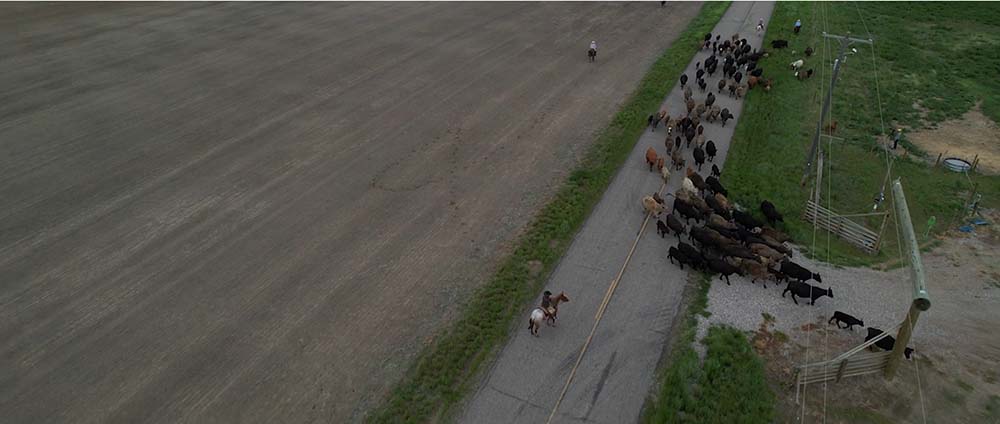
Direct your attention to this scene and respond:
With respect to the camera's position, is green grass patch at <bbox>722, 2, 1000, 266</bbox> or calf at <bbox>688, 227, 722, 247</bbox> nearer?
calf at <bbox>688, 227, 722, 247</bbox>

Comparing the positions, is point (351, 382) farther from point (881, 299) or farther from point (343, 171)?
point (881, 299)

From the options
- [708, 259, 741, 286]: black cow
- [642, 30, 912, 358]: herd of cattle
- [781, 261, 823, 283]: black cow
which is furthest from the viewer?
[708, 259, 741, 286]: black cow

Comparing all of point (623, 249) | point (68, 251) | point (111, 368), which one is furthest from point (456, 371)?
point (68, 251)

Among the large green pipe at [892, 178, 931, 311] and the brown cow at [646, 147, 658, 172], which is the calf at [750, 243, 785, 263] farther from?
the brown cow at [646, 147, 658, 172]

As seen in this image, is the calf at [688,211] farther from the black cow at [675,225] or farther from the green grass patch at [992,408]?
the green grass patch at [992,408]

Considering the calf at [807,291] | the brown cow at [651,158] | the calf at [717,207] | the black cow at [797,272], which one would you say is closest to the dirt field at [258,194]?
the brown cow at [651,158]

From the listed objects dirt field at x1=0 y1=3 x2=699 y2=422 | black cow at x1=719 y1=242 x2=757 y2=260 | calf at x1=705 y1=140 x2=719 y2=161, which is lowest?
dirt field at x1=0 y1=3 x2=699 y2=422

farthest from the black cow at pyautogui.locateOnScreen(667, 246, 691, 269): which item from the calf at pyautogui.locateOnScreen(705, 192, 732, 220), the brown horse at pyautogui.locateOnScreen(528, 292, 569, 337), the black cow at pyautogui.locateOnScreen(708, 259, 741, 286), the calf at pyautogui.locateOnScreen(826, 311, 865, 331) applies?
the calf at pyautogui.locateOnScreen(826, 311, 865, 331)
